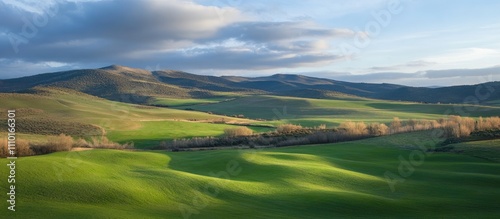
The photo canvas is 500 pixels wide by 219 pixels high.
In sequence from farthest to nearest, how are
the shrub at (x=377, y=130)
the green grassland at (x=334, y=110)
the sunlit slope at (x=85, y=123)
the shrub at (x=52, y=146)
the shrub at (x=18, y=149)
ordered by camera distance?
the green grassland at (x=334, y=110)
the shrub at (x=377, y=130)
the sunlit slope at (x=85, y=123)
the shrub at (x=52, y=146)
the shrub at (x=18, y=149)

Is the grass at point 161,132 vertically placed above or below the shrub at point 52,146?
below

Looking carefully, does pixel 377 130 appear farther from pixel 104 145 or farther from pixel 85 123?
pixel 85 123

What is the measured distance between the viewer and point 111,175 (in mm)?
23266

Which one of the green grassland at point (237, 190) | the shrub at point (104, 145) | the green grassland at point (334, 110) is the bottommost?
the shrub at point (104, 145)

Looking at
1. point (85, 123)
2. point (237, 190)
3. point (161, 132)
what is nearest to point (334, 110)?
point (161, 132)

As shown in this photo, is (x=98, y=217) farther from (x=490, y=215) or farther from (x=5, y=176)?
(x=490, y=215)

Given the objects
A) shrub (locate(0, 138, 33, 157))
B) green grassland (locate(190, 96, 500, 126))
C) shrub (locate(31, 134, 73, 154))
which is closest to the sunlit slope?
shrub (locate(31, 134, 73, 154))

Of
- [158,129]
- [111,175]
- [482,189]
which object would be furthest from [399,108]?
[111,175]

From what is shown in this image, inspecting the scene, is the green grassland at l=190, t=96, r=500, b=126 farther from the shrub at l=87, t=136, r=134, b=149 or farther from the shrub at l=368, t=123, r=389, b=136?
the shrub at l=87, t=136, r=134, b=149

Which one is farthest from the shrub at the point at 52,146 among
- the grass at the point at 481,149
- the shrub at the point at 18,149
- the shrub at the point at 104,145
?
the grass at the point at 481,149

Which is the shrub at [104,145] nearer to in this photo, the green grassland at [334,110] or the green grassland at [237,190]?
the green grassland at [237,190]

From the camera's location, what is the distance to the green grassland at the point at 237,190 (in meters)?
18.4

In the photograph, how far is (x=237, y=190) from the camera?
22688mm

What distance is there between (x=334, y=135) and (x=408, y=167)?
88.1 feet
